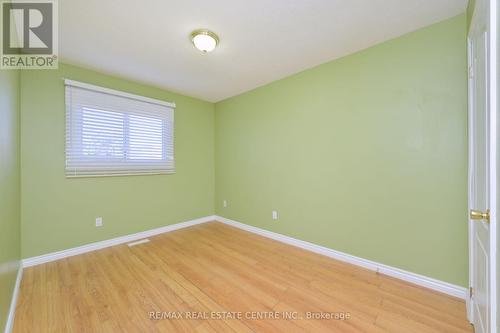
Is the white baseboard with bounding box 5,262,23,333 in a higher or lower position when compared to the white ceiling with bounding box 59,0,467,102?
lower

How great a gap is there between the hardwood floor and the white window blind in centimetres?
123

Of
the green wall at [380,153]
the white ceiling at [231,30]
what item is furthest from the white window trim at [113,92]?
the green wall at [380,153]

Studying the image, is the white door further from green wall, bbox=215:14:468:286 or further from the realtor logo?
the realtor logo

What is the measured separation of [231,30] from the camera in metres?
1.94

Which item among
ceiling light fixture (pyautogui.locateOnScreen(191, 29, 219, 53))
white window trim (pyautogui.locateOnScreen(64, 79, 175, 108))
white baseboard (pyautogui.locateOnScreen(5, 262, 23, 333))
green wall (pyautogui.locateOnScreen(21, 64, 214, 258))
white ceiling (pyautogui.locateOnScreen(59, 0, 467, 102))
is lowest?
white baseboard (pyautogui.locateOnScreen(5, 262, 23, 333))

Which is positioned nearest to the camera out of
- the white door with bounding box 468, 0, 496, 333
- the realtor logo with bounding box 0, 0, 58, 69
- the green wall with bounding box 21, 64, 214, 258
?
the white door with bounding box 468, 0, 496, 333

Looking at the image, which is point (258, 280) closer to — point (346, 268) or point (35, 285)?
point (346, 268)

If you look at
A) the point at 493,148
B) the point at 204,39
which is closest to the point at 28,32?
the point at 204,39

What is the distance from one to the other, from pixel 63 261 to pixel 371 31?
4289mm

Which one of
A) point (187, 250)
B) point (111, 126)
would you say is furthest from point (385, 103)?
point (111, 126)

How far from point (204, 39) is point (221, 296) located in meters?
2.46

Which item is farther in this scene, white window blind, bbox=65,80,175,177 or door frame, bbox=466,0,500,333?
white window blind, bbox=65,80,175,177

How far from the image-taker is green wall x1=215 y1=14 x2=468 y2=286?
1.77m

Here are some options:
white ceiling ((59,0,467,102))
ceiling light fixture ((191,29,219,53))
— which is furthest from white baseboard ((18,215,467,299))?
ceiling light fixture ((191,29,219,53))
